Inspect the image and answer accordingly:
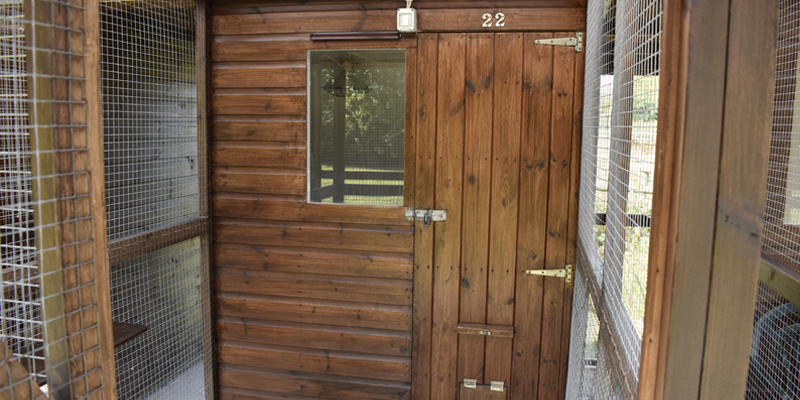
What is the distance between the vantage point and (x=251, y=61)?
2805mm

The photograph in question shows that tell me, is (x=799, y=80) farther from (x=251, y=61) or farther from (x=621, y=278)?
(x=251, y=61)

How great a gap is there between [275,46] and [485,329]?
205cm

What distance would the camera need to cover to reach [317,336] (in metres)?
2.86

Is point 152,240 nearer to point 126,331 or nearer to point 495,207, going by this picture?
point 126,331

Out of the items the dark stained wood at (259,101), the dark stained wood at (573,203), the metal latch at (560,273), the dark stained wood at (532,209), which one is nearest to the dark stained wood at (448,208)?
the dark stained wood at (532,209)

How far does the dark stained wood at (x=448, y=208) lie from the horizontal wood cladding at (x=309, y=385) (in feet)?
0.92

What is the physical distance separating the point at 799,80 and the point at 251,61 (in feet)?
9.39

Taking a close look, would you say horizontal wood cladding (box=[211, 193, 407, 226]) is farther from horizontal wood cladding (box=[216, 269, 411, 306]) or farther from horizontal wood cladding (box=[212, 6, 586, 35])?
horizontal wood cladding (box=[212, 6, 586, 35])

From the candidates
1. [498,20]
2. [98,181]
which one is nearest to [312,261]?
[498,20]

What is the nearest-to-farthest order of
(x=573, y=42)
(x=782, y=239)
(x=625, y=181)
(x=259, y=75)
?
(x=625, y=181) < (x=782, y=239) < (x=573, y=42) < (x=259, y=75)

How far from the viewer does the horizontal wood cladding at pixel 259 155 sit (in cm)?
279

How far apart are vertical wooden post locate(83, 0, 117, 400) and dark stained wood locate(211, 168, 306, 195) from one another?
1820 mm

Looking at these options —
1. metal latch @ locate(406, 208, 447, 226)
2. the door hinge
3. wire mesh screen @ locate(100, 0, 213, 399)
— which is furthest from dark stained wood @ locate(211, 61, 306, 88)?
the door hinge

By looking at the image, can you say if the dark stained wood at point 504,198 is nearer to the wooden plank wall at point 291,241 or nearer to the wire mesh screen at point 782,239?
the wooden plank wall at point 291,241
